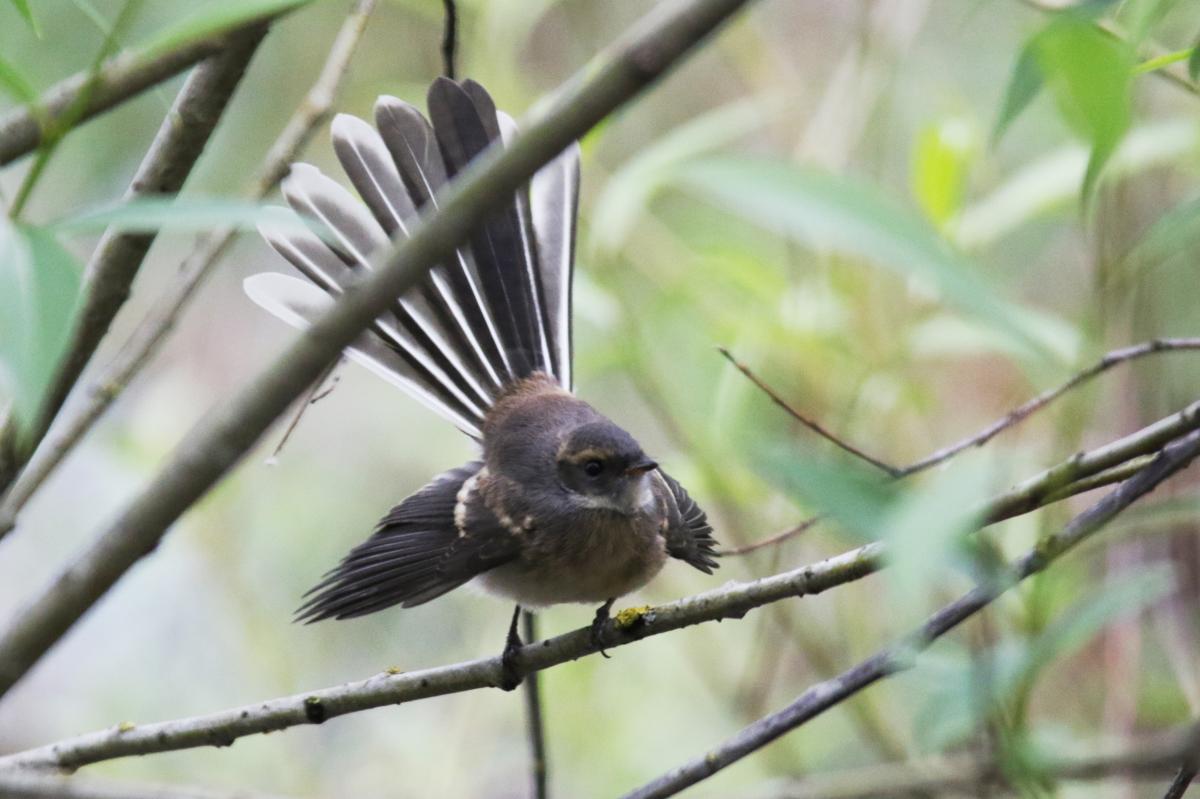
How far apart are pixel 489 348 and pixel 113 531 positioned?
207cm

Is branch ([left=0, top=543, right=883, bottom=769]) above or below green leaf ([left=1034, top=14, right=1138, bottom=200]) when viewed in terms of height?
below

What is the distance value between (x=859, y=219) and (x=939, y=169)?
1.85 meters

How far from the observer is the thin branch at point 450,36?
2.15 m

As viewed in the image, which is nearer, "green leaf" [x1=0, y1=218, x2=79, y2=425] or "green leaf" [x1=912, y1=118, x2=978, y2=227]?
"green leaf" [x1=0, y1=218, x2=79, y2=425]

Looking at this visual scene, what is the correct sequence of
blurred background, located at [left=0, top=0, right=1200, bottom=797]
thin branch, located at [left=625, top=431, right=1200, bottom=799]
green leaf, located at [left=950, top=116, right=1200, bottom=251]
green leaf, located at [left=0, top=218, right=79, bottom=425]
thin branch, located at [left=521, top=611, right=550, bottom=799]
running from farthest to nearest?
green leaf, located at [left=950, top=116, right=1200, bottom=251] → thin branch, located at [left=521, top=611, right=550, bottom=799] → blurred background, located at [left=0, top=0, right=1200, bottom=797] → thin branch, located at [left=625, top=431, right=1200, bottom=799] → green leaf, located at [left=0, top=218, right=79, bottom=425]

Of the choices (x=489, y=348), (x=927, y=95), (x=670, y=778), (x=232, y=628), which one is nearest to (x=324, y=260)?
(x=489, y=348)

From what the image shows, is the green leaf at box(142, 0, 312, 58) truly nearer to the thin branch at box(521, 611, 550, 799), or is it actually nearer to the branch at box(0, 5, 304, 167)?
the branch at box(0, 5, 304, 167)

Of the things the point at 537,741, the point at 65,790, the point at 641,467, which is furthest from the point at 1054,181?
the point at 65,790

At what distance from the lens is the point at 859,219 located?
3.47 ft

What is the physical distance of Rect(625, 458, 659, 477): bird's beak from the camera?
2760mm

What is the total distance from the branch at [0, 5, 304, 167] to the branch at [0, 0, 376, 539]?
1.92 ft

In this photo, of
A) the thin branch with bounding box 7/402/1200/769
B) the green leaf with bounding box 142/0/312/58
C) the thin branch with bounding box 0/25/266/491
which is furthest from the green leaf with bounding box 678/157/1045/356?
the thin branch with bounding box 0/25/266/491

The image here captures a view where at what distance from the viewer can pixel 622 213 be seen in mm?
2693

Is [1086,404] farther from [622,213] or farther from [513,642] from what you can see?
[513,642]
